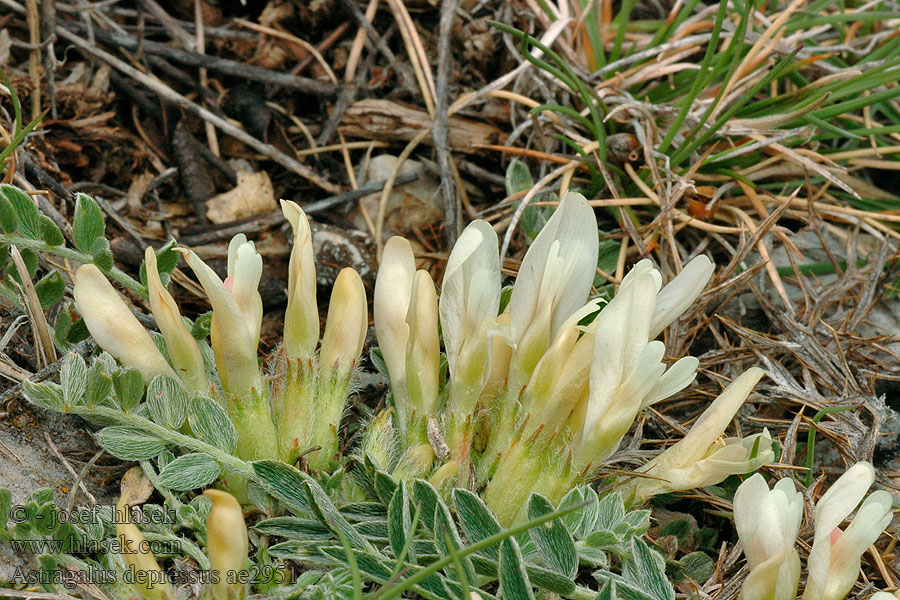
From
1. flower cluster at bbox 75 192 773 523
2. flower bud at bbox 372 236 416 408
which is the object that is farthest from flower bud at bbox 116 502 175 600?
flower bud at bbox 372 236 416 408

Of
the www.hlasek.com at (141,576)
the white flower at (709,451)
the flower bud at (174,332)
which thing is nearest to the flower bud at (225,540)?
the www.hlasek.com at (141,576)

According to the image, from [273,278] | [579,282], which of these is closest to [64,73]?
[273,278]

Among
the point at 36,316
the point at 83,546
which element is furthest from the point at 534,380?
the point at 36,316

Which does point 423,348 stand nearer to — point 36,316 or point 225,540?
point 225,540

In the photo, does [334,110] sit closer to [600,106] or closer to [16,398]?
[600,106]

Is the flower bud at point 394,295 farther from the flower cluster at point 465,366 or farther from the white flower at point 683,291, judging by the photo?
the white flower at point 683,291

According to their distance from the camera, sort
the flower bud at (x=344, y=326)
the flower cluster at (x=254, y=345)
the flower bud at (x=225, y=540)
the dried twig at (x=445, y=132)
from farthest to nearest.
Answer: the dried twig at (x=445, y=132)
the flower bud at (x=344, y=326)
the flower cluster at (x=254, y=345)
the flower bud at (x=225, y=540)

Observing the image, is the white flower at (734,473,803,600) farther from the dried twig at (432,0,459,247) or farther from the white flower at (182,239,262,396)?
the dried twig at (432,0,459,247)
